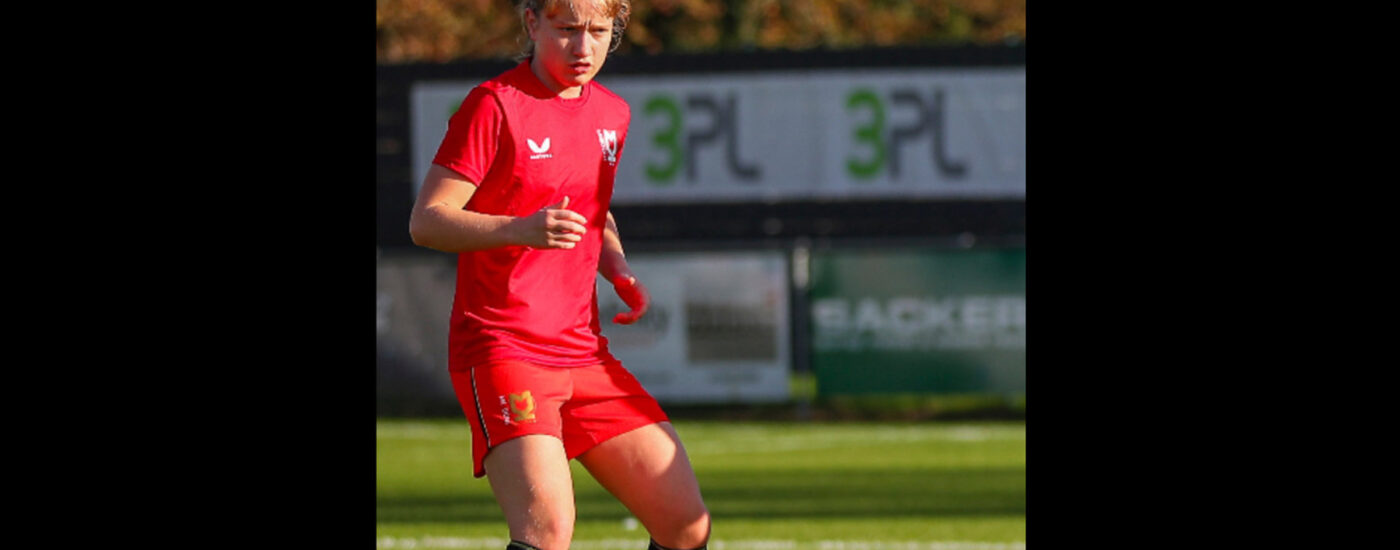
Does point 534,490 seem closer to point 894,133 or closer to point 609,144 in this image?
point 609,144

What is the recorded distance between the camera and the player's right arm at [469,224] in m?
5.35

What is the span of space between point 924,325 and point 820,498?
25.4ft

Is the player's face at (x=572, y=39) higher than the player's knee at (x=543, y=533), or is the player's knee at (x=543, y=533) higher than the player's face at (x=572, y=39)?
the player's face at (x=572, y=39)

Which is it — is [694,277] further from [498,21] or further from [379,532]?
[498,21]

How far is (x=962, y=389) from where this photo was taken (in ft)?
67.9

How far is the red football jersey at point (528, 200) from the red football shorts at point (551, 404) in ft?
0.14

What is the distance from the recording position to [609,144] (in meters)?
6.01

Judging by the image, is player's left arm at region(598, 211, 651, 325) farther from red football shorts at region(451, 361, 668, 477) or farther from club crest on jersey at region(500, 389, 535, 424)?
club crest on jersey at region(500, 389, 535, 424)

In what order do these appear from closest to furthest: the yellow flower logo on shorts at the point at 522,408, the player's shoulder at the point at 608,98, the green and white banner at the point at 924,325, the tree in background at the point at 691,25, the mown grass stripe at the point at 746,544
Answer: the yellow flower logo on shorts at the point at 522,408 → the player's shoulder at the point at 608,98 → the mown grass stripe at the point at 746,544 → the green and white banner at the point at 924,325 → the tree in background at the point at 691,25

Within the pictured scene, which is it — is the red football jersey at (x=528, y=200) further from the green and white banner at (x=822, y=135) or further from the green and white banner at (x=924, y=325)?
the green and white banner at (x=822, y=135)

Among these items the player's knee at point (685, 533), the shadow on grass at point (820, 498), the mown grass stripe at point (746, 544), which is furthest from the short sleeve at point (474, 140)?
the shadow on grass at point (820, 498)

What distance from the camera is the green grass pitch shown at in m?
10.7

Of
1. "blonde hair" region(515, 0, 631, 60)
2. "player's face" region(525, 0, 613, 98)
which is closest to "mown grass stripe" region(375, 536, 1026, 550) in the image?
"blonde hair" region(515, 0, 631, 60)
